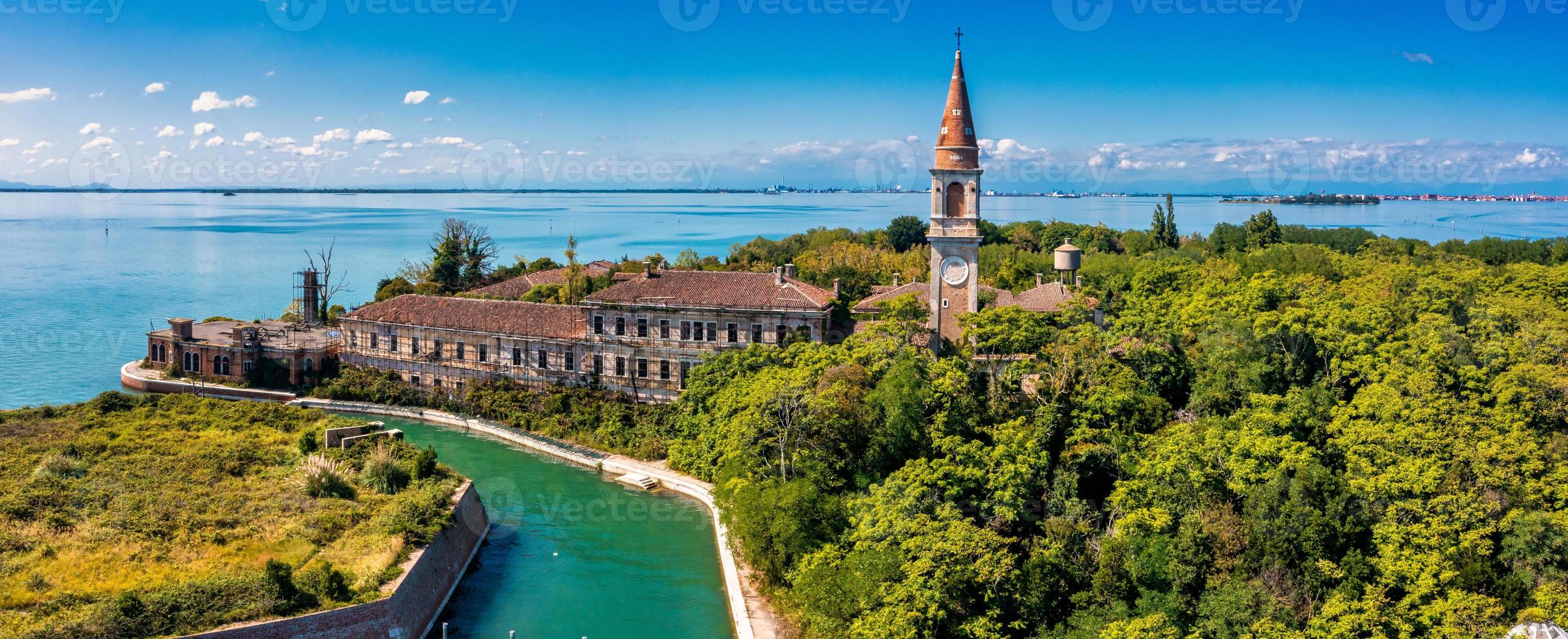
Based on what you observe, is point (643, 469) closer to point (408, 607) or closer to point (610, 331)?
point (610, 331)

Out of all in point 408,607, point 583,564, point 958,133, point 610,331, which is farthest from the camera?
point 610,331

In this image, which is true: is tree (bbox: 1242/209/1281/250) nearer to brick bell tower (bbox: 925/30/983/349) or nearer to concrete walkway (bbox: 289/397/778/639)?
brick bell tower (bbox: 925/30/983/349)

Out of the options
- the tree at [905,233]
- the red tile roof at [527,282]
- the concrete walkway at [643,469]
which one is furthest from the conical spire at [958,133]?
the tree at [905,233]

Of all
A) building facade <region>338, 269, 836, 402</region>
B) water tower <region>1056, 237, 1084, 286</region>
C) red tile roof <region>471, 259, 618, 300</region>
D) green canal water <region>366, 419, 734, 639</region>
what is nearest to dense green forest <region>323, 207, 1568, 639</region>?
green canal water <region>366, 419, 734, 639</region>

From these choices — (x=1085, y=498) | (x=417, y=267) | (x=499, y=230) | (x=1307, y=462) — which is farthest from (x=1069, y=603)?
(x=499, y=230)

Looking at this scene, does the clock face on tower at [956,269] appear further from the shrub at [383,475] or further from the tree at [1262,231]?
the tree at [1262,231]

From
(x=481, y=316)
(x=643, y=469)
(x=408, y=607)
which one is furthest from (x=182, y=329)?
(x=408, y=607)
